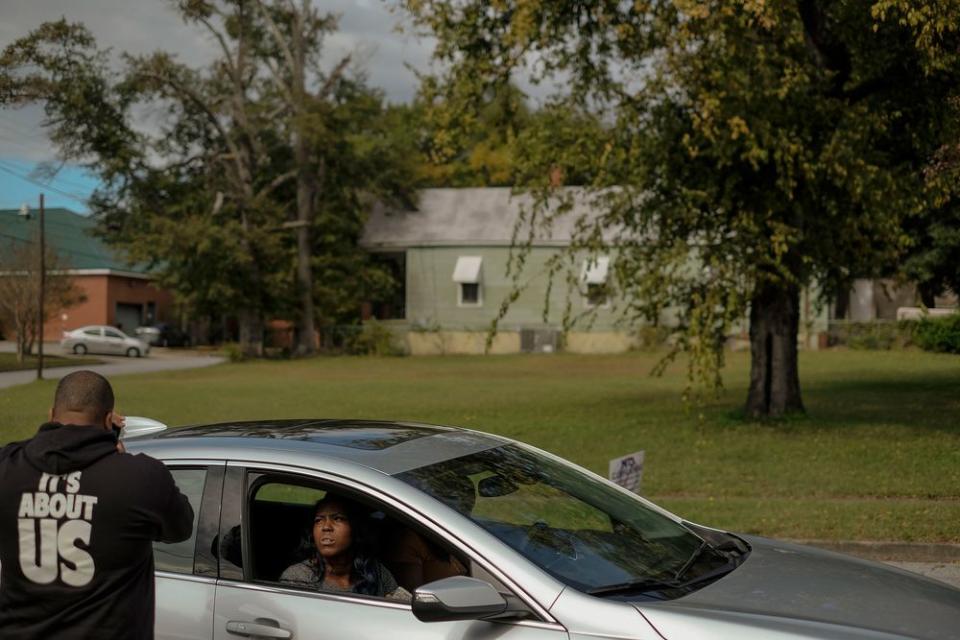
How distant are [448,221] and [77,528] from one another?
5985 cm

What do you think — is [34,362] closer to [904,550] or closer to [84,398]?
[904,550]

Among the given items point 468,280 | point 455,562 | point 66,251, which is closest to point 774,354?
point 455,562

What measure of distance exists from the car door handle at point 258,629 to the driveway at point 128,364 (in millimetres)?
32604

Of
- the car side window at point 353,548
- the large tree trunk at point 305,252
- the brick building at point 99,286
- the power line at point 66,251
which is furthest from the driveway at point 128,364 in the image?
the car side window at point 353,548

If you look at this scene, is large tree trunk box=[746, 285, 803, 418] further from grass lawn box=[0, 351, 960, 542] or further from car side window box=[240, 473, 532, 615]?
car side window box=[240, 473, 532, 615]

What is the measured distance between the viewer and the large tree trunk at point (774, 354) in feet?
67.2

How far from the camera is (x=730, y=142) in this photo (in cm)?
1742

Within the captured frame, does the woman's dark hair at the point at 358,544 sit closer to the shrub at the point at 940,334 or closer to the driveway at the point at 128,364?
the driveway at the point at 128,364

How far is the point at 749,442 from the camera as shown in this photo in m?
17.9

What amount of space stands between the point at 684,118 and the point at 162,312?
62.6 meters

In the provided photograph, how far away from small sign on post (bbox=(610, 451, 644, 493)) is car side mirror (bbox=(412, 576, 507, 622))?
14.6ft

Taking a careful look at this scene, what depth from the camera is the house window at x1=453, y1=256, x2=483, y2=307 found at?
60.5 m

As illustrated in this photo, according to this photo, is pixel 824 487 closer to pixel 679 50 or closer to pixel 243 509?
pixel 679 50

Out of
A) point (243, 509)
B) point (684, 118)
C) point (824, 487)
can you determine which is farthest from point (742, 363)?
point (243, 509)
